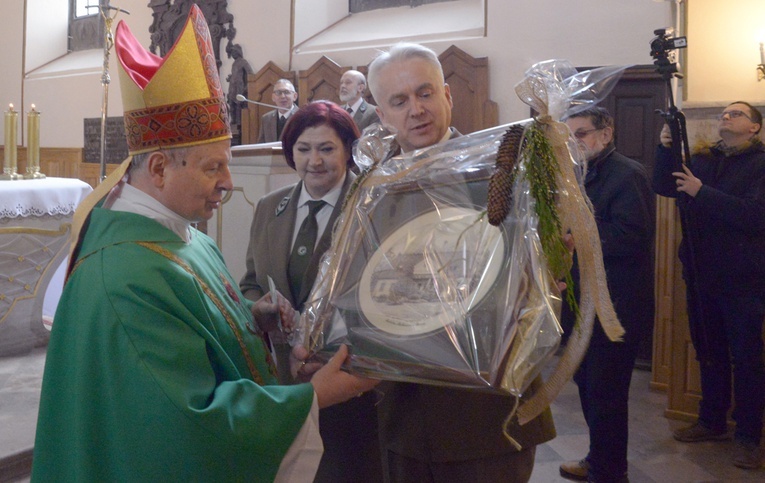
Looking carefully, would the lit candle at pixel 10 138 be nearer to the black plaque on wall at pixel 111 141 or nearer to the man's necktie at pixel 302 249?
the man's necktie at pixel 302 249

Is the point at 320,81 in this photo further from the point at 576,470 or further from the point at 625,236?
the point at 576,470

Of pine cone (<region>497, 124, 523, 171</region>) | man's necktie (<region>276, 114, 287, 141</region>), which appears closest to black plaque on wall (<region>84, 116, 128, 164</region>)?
man's necktie (<region>276, 114, 287, 141</region>)

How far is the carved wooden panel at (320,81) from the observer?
7.29 metres

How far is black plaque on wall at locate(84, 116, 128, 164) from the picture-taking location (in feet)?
31.6

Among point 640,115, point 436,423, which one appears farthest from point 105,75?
point 436,423

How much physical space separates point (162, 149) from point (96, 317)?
0.37 metres

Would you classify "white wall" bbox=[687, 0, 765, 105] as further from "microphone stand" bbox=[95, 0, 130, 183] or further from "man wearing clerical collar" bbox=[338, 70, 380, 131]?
"microphone stand" bbox=[95, 0, 130, 183]

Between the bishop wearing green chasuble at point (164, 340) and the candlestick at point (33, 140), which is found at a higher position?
the candlestick at point (33, 140)

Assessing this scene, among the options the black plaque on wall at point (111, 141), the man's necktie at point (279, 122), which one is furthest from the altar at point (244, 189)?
the black plaque on wall at point (111, 141)

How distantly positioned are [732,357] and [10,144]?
424 centimetres

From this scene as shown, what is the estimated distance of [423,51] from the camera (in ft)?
5.97

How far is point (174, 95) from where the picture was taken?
5.20 feet

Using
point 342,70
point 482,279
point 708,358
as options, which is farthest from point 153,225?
point 342,70

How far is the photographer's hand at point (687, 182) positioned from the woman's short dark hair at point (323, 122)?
2058 mm
